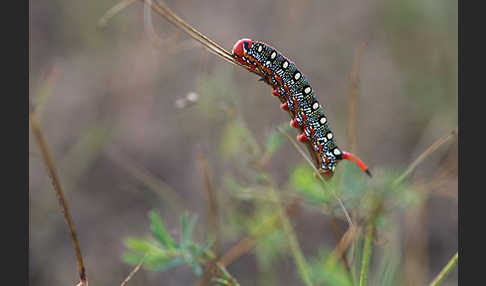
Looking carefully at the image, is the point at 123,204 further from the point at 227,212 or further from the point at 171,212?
the point at 227,212

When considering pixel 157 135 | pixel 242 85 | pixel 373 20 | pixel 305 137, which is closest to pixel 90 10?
pixel 157 135

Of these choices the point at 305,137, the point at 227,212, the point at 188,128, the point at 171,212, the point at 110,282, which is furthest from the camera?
the point at 188,128

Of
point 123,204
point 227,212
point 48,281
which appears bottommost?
point 227,212

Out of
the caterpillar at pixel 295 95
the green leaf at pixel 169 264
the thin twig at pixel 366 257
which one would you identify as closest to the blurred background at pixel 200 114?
A: the green leaf at pixel 169 264

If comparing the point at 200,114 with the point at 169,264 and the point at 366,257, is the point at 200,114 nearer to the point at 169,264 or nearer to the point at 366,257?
the point at 169,264

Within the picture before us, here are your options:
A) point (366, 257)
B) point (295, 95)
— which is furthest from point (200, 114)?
point (366, 257)

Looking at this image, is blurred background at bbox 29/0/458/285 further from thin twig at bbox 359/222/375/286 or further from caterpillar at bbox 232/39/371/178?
thin twig at bbox 359/222/375/286
